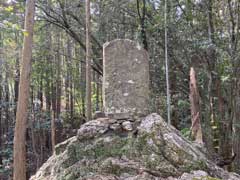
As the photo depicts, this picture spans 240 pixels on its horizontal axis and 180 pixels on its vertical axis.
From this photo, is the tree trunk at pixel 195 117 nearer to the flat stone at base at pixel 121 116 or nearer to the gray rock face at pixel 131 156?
the gray rock face at pixel 131 156

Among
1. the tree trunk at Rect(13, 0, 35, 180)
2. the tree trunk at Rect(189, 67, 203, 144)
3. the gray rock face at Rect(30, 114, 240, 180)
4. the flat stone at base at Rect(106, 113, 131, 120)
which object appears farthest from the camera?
the tree trunk at Rect(13, 0, 35, 180)

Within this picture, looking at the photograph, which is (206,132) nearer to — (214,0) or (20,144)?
(214,0)

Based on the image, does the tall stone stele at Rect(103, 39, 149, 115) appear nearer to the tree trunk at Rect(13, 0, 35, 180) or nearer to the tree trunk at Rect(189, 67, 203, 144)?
the tree trunk at Rect(189, 67, 203, 144)

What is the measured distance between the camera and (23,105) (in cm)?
603

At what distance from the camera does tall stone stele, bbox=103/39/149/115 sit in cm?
357

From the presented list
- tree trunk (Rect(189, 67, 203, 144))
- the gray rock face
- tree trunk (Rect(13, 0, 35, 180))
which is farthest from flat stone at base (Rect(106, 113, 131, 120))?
tree trunk (Rect(13, 0, 35, 180))

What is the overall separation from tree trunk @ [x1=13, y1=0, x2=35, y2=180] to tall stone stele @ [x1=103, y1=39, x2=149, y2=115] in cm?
288

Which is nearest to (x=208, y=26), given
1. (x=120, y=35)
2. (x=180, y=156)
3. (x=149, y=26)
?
(x=149, y=26)

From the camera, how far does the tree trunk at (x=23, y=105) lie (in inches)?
237

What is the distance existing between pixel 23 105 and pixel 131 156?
3.43 m

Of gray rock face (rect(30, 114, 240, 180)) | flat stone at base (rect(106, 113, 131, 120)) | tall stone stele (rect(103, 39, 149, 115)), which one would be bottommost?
gray rock face (rect(30, 114, 240, 180))

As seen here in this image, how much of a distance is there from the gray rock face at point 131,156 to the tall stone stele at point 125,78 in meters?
0.19

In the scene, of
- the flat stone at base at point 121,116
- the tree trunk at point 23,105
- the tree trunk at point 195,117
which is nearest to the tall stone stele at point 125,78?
the flat stone at base at point 121,116

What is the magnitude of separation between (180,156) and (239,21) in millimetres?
4305
